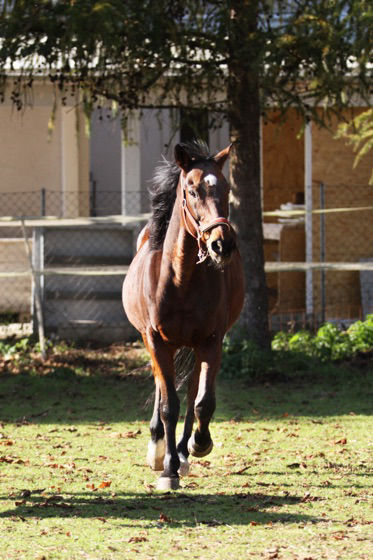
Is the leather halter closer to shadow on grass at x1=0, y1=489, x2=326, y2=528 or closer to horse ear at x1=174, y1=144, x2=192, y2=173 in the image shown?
horse ear at x1=174, y1=144, x2=192, y2=173

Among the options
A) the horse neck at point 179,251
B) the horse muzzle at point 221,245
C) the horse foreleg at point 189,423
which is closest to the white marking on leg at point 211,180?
the horse muzzle at point 221,245

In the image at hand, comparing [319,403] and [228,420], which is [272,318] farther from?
[228,420]

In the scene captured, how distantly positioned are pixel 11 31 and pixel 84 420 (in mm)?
4042

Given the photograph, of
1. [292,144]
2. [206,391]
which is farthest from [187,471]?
[292,144]

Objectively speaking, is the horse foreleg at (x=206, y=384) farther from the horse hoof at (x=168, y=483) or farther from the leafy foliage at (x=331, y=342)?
the leafy foliage at (x=331, y=342)

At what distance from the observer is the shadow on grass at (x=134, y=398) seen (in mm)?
8969

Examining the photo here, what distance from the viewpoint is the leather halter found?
5082 mm

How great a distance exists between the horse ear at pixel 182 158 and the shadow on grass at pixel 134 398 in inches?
141

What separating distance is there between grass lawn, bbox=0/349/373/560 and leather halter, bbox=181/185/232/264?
1467 millimetres

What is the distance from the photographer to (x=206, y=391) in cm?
583

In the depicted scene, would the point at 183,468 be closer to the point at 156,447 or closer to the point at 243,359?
the point at 156,447

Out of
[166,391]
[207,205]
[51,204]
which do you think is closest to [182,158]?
[207,205]

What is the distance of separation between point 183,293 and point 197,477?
4.44ft

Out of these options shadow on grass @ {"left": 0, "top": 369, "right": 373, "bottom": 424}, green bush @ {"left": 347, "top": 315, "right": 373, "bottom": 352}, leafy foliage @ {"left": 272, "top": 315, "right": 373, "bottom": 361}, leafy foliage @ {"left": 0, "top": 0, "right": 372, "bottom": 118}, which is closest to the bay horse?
shadow on grass @ {"left": 0, "top": 369, "right": 373, "bottom": 424}
